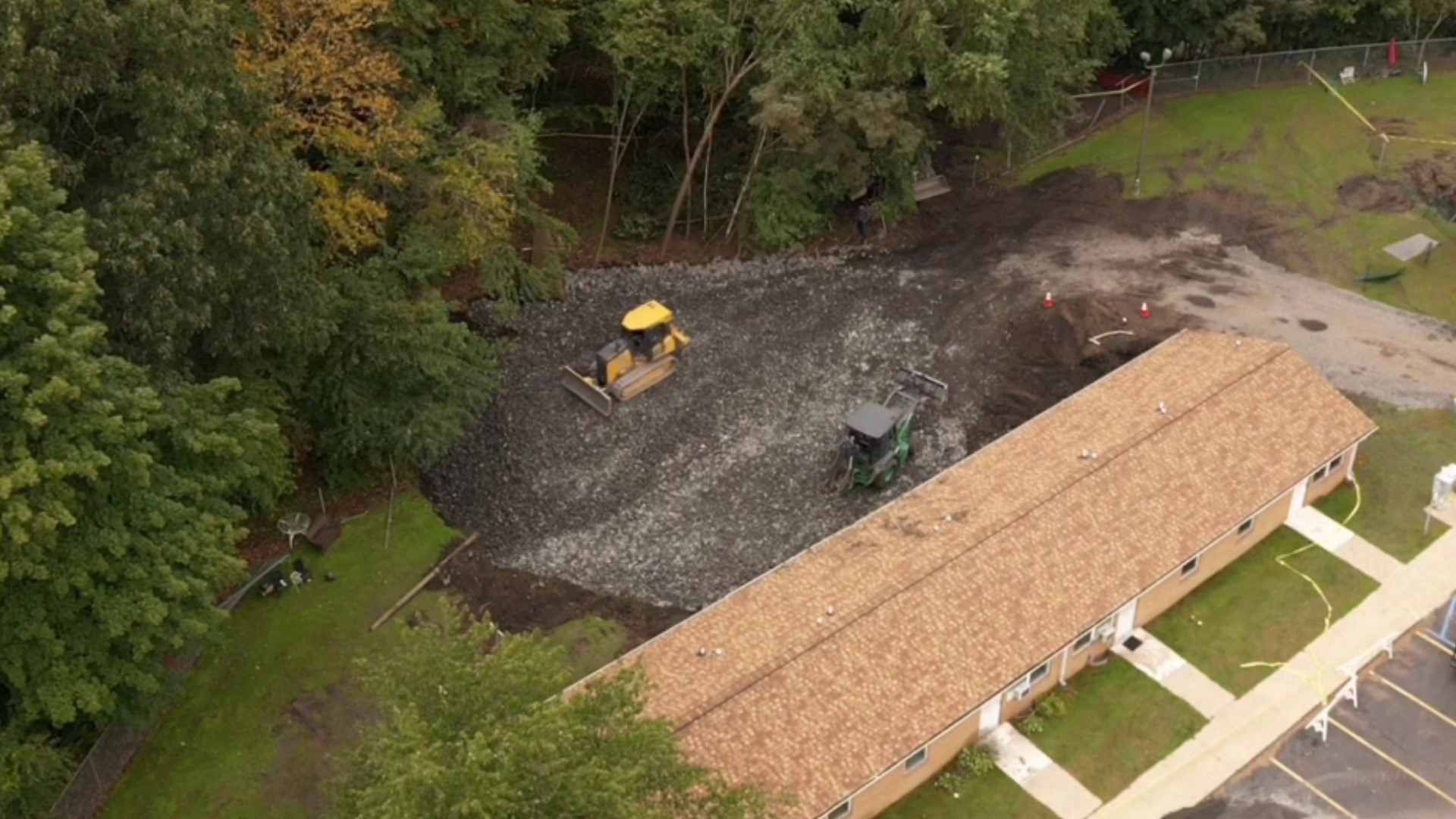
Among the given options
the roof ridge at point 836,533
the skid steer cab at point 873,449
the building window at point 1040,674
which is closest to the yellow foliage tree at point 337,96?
the roof ridge at point 836,533

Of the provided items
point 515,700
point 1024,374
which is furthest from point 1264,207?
point 515,700

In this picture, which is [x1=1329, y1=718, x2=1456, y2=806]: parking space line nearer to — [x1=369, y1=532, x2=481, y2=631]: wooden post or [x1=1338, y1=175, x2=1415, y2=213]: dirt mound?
[x1=369, y1=532, x2=481, y2=631]: wooden post

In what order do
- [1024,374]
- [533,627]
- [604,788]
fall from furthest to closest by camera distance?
[1024,374], [533,627], [604,788]

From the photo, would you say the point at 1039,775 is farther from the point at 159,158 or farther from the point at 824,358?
the point at 159,158

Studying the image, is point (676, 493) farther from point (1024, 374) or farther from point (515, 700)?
point (515, 700)

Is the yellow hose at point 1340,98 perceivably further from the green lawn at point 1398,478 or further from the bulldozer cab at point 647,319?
the bulldozer cab at point 647,319

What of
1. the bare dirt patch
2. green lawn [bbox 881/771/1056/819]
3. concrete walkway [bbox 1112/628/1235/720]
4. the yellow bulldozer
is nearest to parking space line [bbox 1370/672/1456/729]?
concrete walkway [bbox 1112/628/1235/720]
